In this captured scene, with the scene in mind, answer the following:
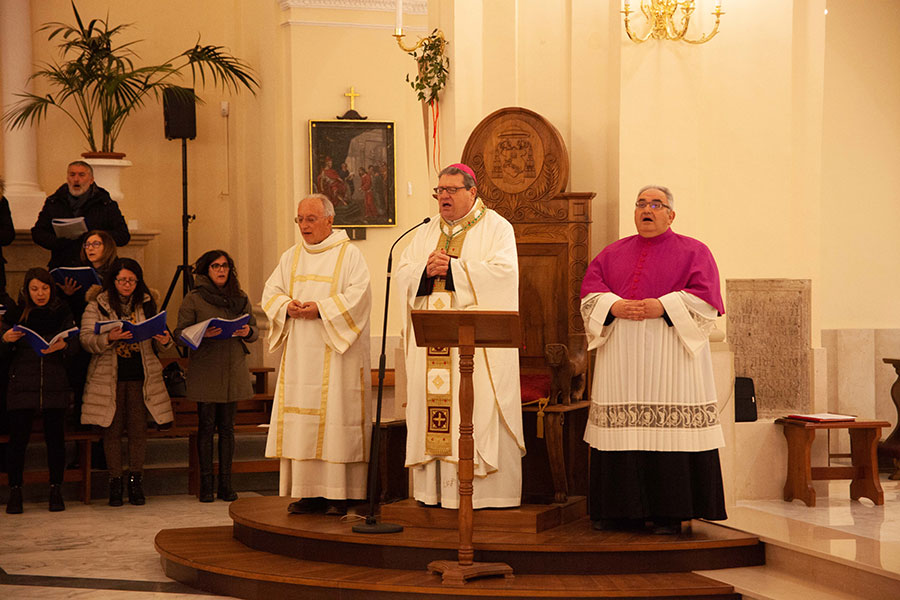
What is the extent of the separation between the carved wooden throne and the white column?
18.9 feet

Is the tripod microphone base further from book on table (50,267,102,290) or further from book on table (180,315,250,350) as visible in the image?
book on table (50,267,102,290)

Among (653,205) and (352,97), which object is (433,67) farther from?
(352,97)

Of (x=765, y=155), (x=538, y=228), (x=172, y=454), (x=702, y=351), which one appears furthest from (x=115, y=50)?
(x=702, y=351)

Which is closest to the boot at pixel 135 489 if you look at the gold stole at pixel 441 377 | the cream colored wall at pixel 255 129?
the gold stole at pixel 441 377

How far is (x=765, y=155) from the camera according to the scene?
7215 millimetres

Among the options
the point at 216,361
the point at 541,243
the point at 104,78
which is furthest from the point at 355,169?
the point at 541,243

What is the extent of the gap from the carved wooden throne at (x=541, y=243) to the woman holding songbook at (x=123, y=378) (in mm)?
2823

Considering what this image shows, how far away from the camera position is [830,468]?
691cm

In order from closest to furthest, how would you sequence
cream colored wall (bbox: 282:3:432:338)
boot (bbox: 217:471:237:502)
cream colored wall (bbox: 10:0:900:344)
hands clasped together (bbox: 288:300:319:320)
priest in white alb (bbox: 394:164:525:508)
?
priest in white alb (bbox: 394:164:525:508), hands clasped together (bbox: 288:300:319:320), cream colored wall (bbox: 10:0:900:344), boot (bbox: 217:471:237:502), cream colored wall (bbox: 282:3:432:338)

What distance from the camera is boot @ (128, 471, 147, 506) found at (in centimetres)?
832

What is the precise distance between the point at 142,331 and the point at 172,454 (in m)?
1.76

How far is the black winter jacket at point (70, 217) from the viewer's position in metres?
8.95

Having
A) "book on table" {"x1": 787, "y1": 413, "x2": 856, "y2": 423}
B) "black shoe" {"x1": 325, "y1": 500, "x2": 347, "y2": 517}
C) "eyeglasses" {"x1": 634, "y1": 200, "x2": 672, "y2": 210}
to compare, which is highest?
"eyeglasses" {"x1": 634, "y1": 200, "x2": 672, "y2": 210}

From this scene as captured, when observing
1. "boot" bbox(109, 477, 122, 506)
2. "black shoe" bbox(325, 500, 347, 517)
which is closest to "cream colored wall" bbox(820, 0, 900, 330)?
"black shoe" bbox(325, 500, 347, 517)
